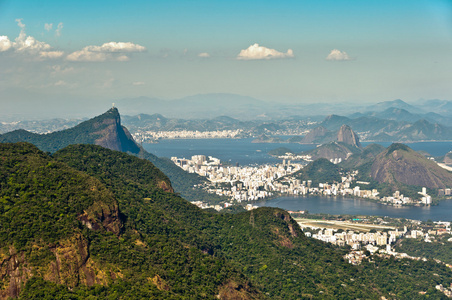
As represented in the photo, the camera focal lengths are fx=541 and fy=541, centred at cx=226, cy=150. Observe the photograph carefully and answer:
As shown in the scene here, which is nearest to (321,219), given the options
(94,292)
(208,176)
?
(208,176)

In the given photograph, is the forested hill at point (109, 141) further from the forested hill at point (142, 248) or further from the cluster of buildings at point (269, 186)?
the forested hill at point (142, 248)

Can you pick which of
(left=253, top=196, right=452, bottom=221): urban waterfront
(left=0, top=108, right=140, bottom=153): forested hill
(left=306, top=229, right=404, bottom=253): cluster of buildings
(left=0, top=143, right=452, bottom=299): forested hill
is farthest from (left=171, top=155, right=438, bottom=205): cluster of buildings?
(left=0, top=143, right=452, bottom=299): forested hill

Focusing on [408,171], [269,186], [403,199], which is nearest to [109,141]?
[269,186]

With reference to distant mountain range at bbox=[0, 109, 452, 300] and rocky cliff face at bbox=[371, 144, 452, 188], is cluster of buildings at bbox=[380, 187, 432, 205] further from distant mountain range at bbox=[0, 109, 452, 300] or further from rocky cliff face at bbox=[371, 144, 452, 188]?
distant mountain range at bbox=[0, 109, 452, 300]

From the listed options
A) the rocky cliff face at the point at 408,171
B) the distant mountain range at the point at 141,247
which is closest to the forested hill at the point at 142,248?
the distant mountain range at the point at 141,247

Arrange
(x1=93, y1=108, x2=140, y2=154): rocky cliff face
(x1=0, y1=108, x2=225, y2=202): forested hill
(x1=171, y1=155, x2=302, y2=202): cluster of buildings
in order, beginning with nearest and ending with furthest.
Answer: (x1=171, y1=155, x2=302, y2=202): cluster of buildings, (x1=0, y1=108, x2=225, y2=202): forested hill, (x1=93, y1=108, x2=140, y2=154): rocky cliff face

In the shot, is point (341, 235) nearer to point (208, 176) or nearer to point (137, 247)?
point (137, 247)
